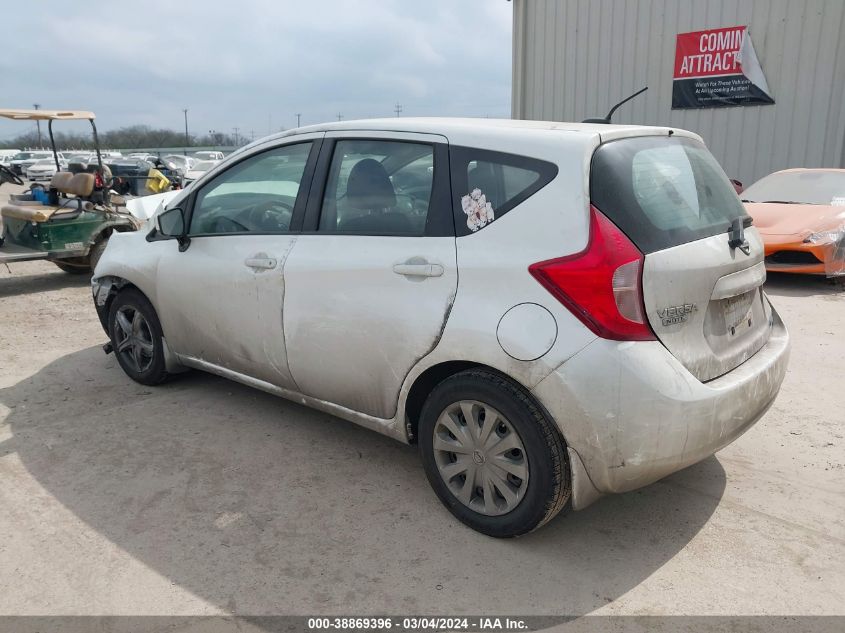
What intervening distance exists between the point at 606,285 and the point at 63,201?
7797 mm

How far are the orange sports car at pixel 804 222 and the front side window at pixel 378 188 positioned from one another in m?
5.89

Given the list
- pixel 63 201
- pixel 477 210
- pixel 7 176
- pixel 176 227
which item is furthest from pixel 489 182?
pixel 7 176

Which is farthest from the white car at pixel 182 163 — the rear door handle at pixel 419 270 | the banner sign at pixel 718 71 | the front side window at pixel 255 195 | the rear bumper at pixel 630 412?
the rear bumper at pixel 630 412

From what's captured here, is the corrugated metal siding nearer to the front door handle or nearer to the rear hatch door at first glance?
the rear hatch door

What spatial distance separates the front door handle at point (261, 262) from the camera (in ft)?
11.7

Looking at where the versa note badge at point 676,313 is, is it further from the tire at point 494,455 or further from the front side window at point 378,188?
the front side window at point 378,188

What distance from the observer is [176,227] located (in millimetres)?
4152

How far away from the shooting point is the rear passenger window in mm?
2721

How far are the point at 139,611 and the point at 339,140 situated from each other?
2.28 m

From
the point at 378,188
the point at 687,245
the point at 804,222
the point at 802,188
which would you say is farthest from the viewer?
the point at 802,188

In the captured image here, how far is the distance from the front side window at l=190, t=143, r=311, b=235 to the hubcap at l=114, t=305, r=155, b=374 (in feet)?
2.84

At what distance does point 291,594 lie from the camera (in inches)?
100

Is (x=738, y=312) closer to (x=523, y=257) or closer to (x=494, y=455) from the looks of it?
(x=523, y=257)

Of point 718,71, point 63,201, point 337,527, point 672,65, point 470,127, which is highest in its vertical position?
point 672,65
